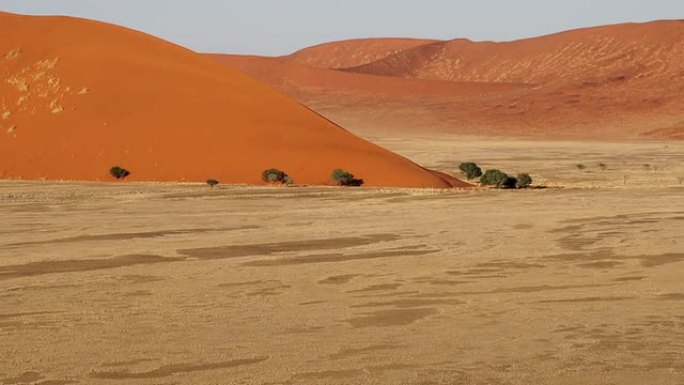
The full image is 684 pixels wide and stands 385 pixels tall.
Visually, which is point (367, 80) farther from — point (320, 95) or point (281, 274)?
point (281, 274)

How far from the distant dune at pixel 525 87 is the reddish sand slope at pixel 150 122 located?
60297 millimetres

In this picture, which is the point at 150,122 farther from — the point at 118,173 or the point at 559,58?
the point at 559,58

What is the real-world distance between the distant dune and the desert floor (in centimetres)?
8420

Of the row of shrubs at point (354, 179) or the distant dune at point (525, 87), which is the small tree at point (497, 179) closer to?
the row of shrubs at point (354, 179)

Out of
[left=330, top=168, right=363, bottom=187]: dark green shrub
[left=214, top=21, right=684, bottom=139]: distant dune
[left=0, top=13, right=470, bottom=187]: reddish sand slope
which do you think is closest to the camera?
[left=330, top=168, right=363, bottom=187]: dark green shrub

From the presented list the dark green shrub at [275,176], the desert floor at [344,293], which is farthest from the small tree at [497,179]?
the desert floor at [344,293]

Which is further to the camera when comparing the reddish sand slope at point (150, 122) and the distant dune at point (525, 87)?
the distant dune at point (525, 87)

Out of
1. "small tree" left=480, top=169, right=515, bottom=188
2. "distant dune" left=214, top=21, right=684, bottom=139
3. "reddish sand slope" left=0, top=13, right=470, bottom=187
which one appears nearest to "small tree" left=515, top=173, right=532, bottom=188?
"small tree" left=480, top=169, right=515, bottom=188

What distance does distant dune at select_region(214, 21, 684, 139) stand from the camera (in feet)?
379

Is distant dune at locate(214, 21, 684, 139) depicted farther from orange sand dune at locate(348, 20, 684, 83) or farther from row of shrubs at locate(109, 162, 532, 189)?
row of shrubs at locate(109, 162, 532, 189)

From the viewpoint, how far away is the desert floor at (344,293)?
10922 millimetres

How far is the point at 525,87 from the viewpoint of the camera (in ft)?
457

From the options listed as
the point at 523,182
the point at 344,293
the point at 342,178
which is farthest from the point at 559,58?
the point at 344,293

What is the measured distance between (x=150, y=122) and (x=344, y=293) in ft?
107
